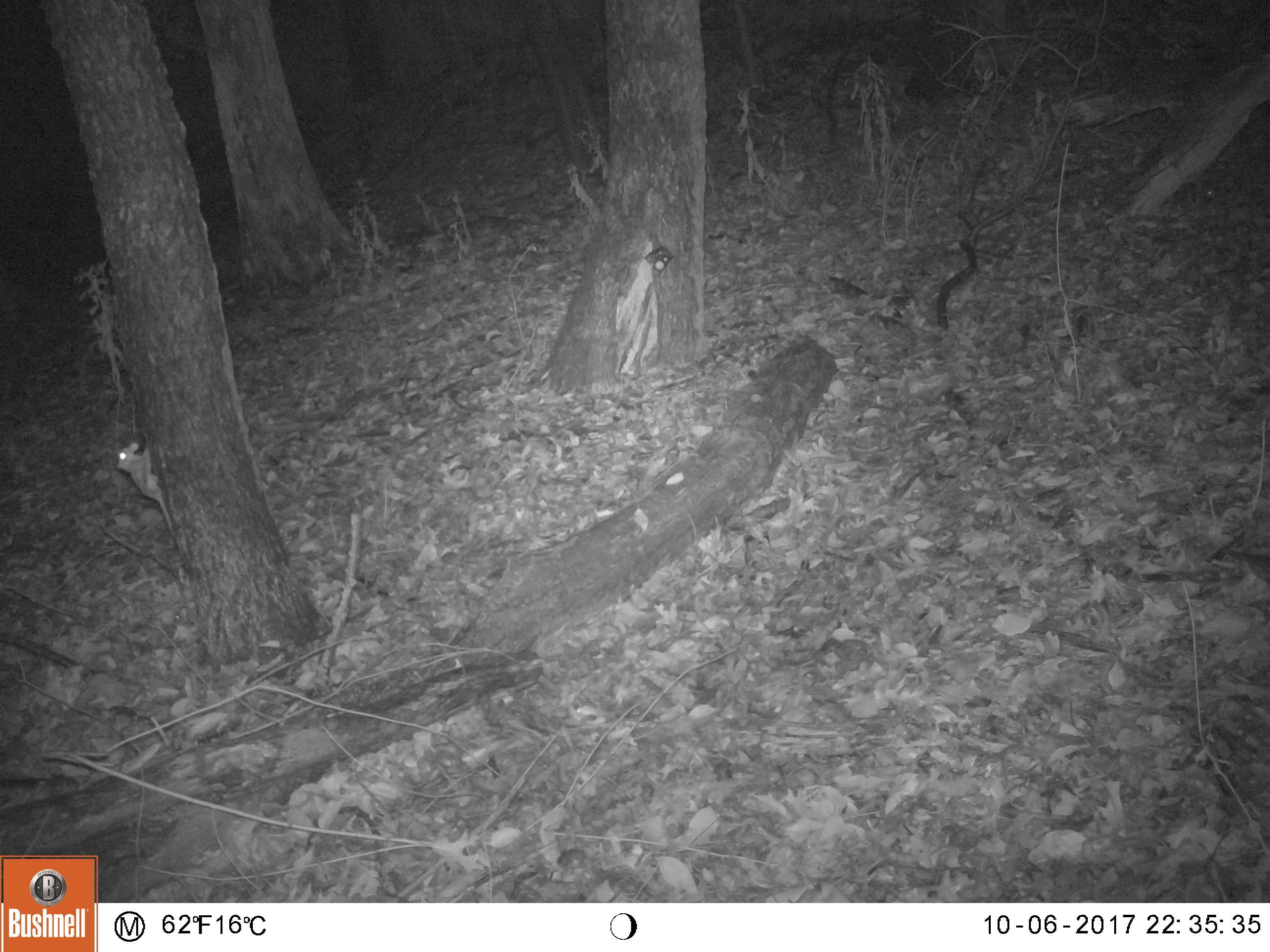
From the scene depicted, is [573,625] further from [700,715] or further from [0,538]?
[0,538]

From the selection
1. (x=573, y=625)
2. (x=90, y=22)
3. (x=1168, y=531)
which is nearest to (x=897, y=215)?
(x=1168, y=531)

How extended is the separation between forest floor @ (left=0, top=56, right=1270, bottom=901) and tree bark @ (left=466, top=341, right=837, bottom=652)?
141mm

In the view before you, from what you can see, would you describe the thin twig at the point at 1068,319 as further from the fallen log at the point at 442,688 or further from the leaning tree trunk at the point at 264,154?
the leaning tree trunk at the point at 264,154

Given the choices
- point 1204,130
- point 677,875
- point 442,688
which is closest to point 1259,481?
point 677,875

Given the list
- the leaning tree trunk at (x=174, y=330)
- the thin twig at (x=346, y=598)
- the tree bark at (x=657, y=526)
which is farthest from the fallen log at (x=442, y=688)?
the leaning tree trunk at (x=174, y=330)

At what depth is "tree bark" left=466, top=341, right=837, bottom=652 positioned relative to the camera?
14.0 ft

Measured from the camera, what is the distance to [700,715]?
149 inches

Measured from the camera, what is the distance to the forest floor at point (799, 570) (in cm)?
313

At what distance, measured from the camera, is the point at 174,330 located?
155 inches

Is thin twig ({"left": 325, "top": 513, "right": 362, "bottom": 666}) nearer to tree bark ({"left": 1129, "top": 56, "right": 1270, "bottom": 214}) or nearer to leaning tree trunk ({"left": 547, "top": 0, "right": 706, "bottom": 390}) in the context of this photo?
leaning tree trunk ({"left": 547, "top": 0, "right": 706, "bottom": 390})

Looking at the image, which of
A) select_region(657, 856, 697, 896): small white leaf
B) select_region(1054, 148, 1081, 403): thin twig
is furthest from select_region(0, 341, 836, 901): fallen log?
select_region(1054, 148, 1081, 403): thin twig

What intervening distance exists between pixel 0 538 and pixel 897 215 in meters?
6.87
